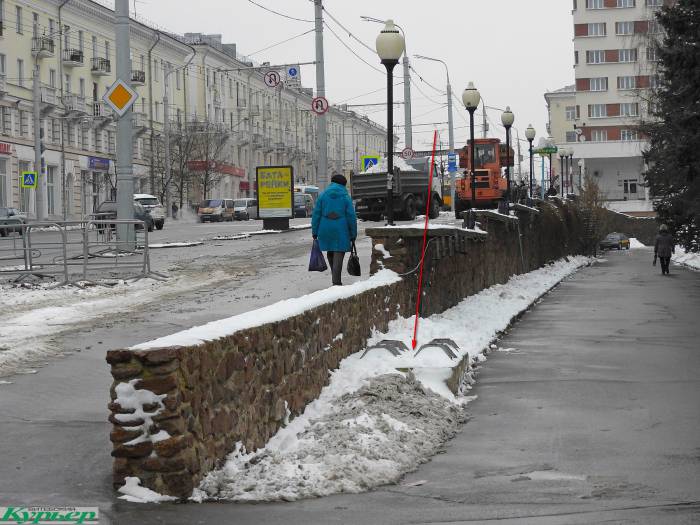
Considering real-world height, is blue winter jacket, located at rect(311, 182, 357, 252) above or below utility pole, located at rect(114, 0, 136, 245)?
below

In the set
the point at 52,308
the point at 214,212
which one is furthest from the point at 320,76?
the point at 214,212

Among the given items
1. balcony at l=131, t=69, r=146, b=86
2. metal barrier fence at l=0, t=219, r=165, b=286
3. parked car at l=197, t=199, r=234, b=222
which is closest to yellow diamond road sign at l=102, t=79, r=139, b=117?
metal barrier fence at l=0, t=219, r=165, b=286

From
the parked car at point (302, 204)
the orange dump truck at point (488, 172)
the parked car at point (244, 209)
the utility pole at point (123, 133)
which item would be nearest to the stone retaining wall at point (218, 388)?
the utility pole at point (123, 133)

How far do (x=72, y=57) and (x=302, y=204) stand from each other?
1481 centimetres

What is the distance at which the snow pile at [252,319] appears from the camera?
7047 millimetres

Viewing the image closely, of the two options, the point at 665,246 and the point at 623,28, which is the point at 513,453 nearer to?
the point at 665,246

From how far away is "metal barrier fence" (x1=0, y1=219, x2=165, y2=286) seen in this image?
66.4 feet

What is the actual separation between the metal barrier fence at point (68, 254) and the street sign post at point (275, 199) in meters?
17.2

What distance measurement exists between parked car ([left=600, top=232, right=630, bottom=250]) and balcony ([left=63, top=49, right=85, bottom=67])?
34.5 m

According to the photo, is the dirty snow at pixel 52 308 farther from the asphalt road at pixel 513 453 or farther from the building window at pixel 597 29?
the building window at pixel 597 29

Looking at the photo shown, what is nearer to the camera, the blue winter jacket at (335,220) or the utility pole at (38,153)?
the blue winter jacket at (335,220)

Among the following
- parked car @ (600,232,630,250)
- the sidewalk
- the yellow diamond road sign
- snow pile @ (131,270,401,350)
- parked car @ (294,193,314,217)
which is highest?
the yellow diamond road sign

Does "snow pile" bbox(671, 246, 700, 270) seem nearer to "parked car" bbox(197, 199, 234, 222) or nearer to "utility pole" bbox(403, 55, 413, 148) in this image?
"utility pole" bbox(403, 55, 413, 148)

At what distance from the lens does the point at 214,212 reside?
228 ft
